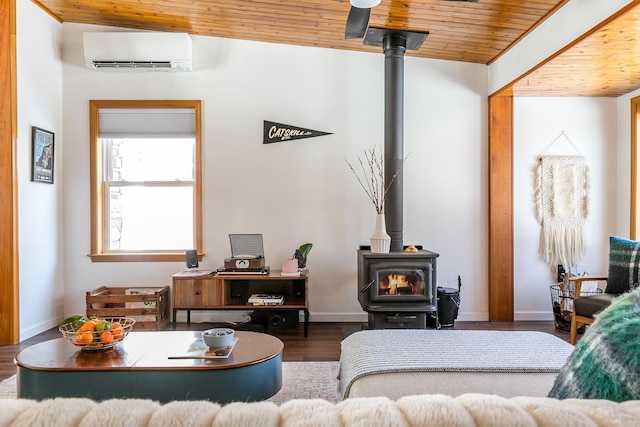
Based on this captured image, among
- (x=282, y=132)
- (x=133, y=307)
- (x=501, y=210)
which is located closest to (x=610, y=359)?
(x=501, y=210)

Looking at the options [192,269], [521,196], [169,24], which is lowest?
[192,269]

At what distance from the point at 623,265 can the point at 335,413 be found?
344cm

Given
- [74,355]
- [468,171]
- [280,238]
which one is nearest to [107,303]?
[280,238]

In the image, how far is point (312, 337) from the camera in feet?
12.6

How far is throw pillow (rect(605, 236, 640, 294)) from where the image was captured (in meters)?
3.21

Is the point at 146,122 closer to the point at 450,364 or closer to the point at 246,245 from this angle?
the point at 246,245

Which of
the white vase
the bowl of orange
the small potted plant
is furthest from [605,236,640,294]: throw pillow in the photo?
the bowl of orange

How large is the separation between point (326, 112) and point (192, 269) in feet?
6.96

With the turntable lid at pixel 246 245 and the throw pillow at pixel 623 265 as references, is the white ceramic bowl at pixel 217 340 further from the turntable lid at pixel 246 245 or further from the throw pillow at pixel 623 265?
the throw pillow at pixel 623 265

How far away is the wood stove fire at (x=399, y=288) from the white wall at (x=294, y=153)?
739 millimetres

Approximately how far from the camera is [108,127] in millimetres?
4414

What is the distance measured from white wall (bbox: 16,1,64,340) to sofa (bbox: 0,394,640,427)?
12.1 feet

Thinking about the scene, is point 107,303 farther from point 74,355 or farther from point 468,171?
point 468,171

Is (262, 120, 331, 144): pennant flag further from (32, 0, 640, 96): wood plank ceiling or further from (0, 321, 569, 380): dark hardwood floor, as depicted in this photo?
(0, 321, 569, 380): dark hardwood floor
